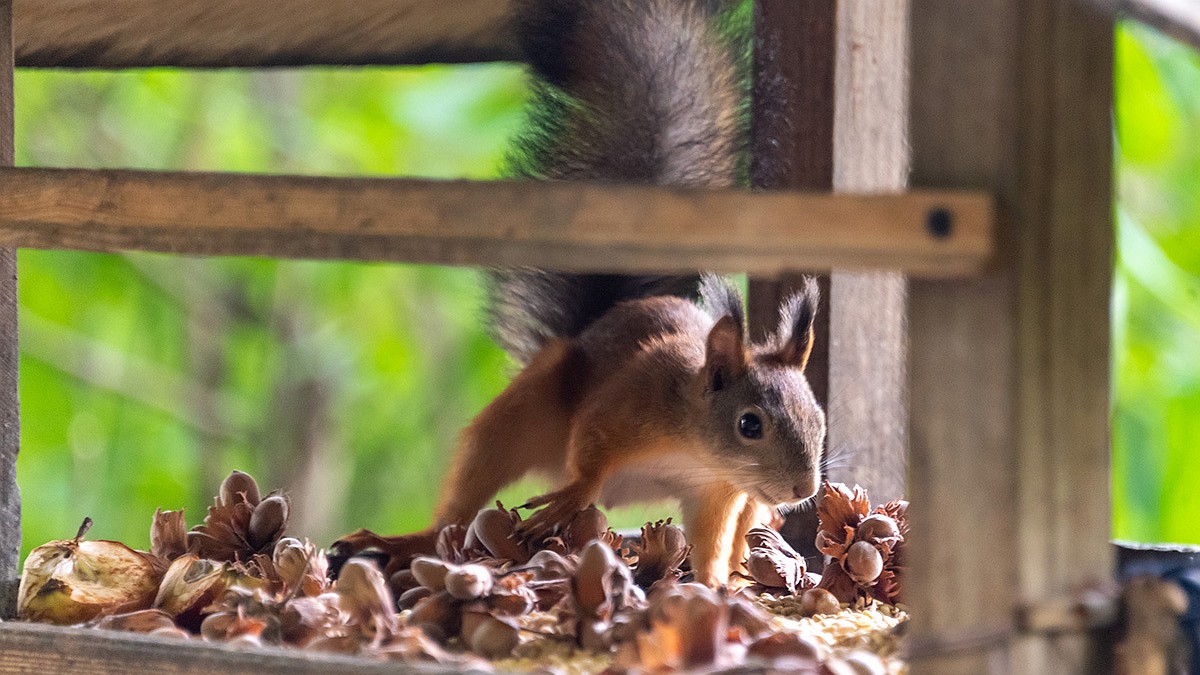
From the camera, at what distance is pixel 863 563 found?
1.27 m

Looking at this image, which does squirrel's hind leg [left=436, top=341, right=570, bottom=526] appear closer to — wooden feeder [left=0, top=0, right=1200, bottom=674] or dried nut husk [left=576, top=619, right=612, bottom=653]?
dried nut husk [left=576, top=619, right=612, bottom=653]

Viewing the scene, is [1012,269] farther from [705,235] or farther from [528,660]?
[528,660]

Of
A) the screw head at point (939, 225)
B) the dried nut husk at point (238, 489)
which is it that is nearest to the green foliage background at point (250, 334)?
the dried nut husk at point (238, 489)

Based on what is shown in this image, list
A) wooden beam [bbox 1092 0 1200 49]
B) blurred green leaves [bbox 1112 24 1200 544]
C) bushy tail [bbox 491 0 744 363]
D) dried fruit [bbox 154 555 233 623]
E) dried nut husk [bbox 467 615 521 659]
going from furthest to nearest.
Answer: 1. blurred green leaves [bbox 1112 24 1200 544]
2. bushy tail [bbox 491 0 744 363]
3. dried fruit [bbox 154 555 233 623]
4. dried nut husk [bbox 467 615 521 659]
5. wooden beam [bbox 1092 0 1200 49]

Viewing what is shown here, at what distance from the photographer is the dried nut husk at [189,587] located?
113 cm

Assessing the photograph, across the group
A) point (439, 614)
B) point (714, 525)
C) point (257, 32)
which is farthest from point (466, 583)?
point (257, 32)

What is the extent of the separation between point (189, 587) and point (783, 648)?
1.73 feet

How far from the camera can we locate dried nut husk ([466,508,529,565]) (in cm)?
127

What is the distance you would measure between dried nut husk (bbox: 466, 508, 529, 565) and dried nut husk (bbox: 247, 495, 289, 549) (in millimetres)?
182

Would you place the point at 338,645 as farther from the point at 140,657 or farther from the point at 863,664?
the point at 863,664

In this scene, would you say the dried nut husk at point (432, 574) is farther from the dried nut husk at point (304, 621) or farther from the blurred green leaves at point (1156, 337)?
the blurred green leaves at point (1156, 337)

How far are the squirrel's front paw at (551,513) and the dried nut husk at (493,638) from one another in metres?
0.29

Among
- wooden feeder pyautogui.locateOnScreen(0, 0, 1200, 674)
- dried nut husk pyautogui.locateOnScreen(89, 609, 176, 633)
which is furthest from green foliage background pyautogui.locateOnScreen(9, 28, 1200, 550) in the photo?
wooden feeder pyautogui.locateOnScreen(0, 0, 1200, 674)

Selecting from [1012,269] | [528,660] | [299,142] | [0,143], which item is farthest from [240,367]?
[1012,269]
